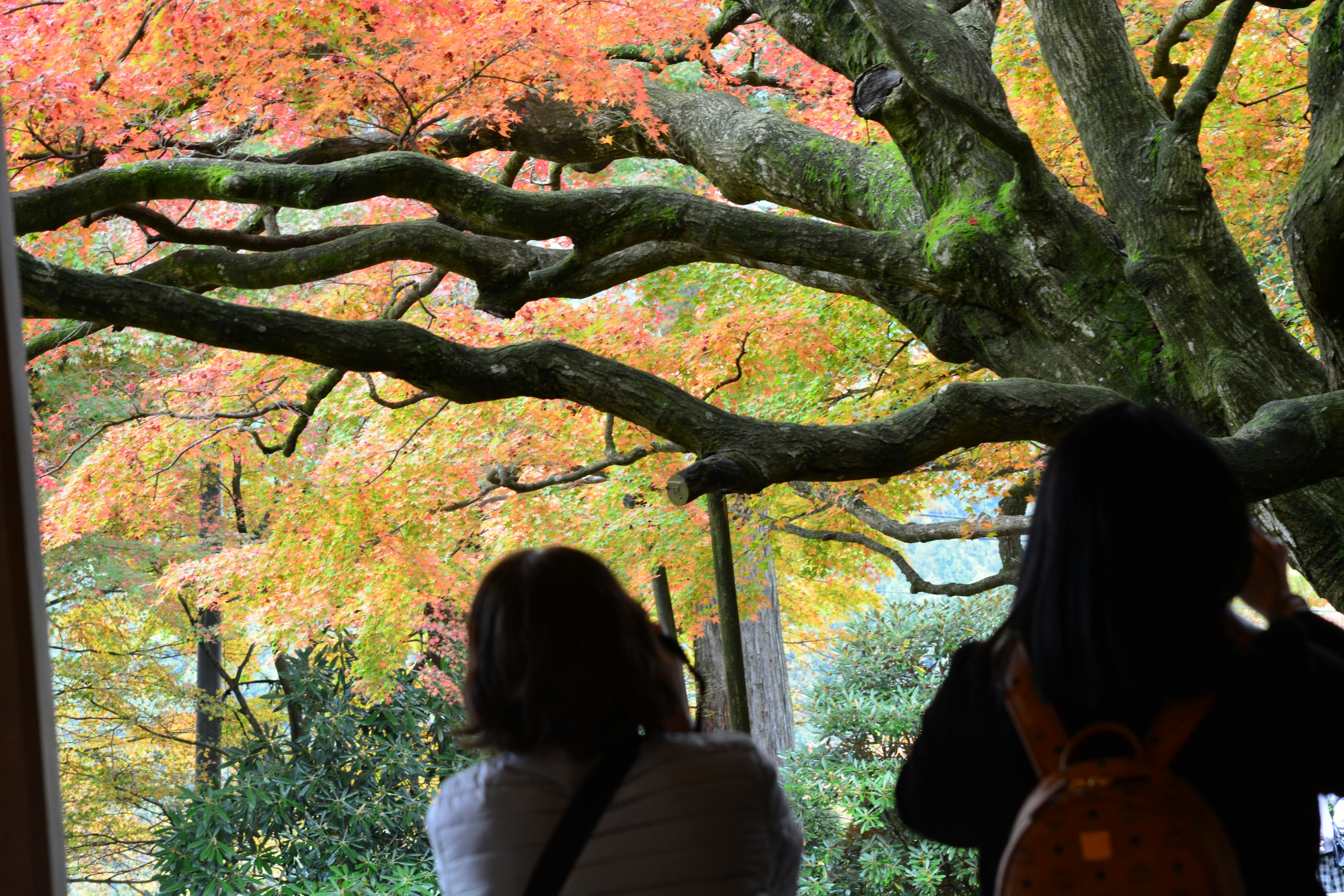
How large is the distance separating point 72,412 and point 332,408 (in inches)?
94.2

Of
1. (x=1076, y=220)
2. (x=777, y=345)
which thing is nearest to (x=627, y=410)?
(x=1076, y=220)

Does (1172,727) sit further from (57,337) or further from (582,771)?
(57,337)

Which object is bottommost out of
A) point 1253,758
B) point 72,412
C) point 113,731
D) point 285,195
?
point 1253,758

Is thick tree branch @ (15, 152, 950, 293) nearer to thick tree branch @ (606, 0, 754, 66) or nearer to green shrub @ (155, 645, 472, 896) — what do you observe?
thick tree branch @ (606, 0, 754, 66)

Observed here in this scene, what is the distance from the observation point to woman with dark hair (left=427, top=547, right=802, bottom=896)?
1.08 metres

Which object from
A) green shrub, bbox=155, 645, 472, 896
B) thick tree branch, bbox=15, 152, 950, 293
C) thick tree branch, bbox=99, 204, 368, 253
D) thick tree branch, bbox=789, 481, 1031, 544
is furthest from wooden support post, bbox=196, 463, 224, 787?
thick tree branch, bbox=15, 152, 950, 293

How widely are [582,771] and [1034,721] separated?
17.6 inches

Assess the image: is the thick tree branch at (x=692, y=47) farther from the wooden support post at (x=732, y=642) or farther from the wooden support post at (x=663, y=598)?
the wooden support post at (x=732, y=642)

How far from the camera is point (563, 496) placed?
25.3 ft

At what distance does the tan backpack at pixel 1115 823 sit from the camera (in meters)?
0.95

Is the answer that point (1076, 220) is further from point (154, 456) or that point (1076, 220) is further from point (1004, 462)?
point (154, 456)

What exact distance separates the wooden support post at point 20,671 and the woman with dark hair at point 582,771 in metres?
0.44

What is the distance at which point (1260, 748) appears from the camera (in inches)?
38.5

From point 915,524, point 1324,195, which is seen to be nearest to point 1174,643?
point 1324,195
